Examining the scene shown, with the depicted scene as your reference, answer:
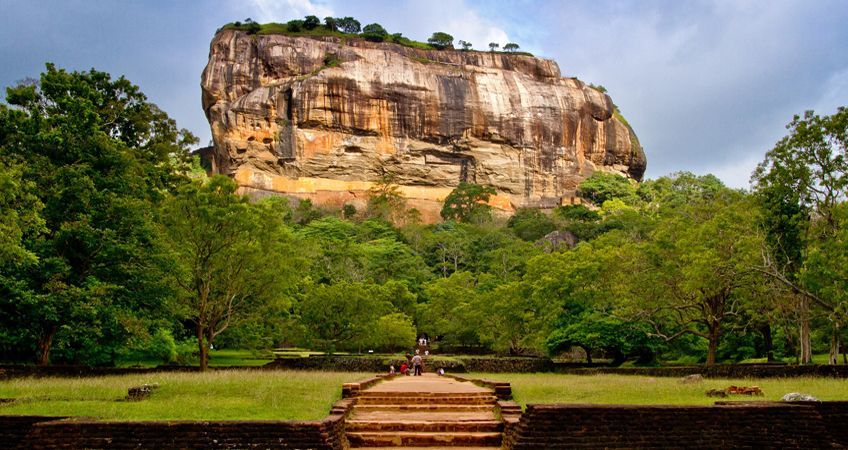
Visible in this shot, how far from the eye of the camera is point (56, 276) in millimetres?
19797

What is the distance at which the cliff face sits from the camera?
8062 centimetres

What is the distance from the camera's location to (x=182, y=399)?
12.9 m

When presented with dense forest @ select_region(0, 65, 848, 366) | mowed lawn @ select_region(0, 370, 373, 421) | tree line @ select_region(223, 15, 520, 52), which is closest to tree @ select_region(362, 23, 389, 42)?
tree line @ select_region(223, 15, 520, 52)

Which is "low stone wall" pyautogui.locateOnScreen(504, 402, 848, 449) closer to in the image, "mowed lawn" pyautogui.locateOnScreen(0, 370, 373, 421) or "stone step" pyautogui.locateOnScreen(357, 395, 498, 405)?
"stone step" pyautogui.locateOnScreen(357, 395, 498, 405)

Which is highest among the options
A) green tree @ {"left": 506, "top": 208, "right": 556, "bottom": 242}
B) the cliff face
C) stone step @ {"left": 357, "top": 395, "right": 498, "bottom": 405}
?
the cliff face

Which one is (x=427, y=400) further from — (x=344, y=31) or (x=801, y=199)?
(x=344, y=31)

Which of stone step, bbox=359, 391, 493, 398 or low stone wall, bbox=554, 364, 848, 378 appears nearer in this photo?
stone step, bbox=359, 391, 493, 398

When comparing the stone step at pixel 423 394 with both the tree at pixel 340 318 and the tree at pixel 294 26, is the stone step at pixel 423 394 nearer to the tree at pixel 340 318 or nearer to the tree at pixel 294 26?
the tree at pixel 340 318

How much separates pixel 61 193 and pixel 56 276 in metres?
2.17

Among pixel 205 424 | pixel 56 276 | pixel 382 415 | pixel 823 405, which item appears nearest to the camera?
pixel 205 424

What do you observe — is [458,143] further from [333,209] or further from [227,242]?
[227,242]

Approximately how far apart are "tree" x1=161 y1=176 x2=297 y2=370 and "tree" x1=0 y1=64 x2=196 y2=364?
5.19ft

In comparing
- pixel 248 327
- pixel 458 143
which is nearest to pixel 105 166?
pixel 248 327

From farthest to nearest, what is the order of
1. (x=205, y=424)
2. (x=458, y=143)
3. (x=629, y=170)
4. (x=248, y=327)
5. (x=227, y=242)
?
(x=629, y=170)
(x=458, y=143)
(x=248, y=327)
(x=227, y=242)
(x=205, y=424)
